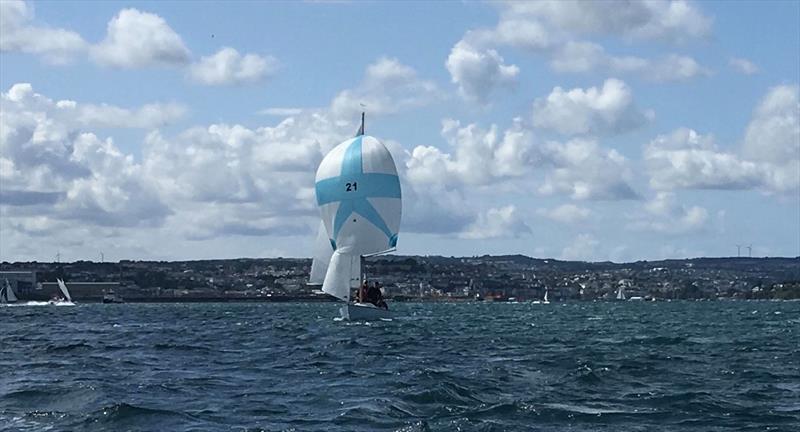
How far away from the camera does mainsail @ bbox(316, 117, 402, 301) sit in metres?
75.2

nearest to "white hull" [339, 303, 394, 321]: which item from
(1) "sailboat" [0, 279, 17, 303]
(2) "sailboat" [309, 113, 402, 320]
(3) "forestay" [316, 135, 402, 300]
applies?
(2) "sailboat" [309, 113, 402, 320]

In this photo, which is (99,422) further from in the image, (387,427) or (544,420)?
(544,420)

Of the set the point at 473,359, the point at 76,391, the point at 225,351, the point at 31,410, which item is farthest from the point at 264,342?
the point at 31,410

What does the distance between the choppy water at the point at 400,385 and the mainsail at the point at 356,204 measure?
2410 cm

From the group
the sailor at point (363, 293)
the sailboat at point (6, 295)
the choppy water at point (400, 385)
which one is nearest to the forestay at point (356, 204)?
the sailor at point (363, 293)

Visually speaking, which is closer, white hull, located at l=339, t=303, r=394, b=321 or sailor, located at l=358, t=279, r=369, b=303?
white hull, located at l=339, t=303, r=394, b=321

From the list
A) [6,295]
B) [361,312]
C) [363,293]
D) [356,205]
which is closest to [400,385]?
[361,312]

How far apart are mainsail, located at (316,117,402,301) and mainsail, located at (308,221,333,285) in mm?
6321

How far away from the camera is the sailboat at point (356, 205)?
75.2 meters

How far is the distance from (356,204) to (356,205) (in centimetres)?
6

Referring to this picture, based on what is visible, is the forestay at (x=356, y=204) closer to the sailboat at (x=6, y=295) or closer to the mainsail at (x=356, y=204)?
the mainsail at (x=356, y=204)

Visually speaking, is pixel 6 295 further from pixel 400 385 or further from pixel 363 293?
pixel 400 385

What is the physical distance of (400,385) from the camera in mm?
30531

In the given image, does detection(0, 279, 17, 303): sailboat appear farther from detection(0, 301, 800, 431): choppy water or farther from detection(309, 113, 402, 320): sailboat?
detection(0, 301, 800, 431): choppy water
